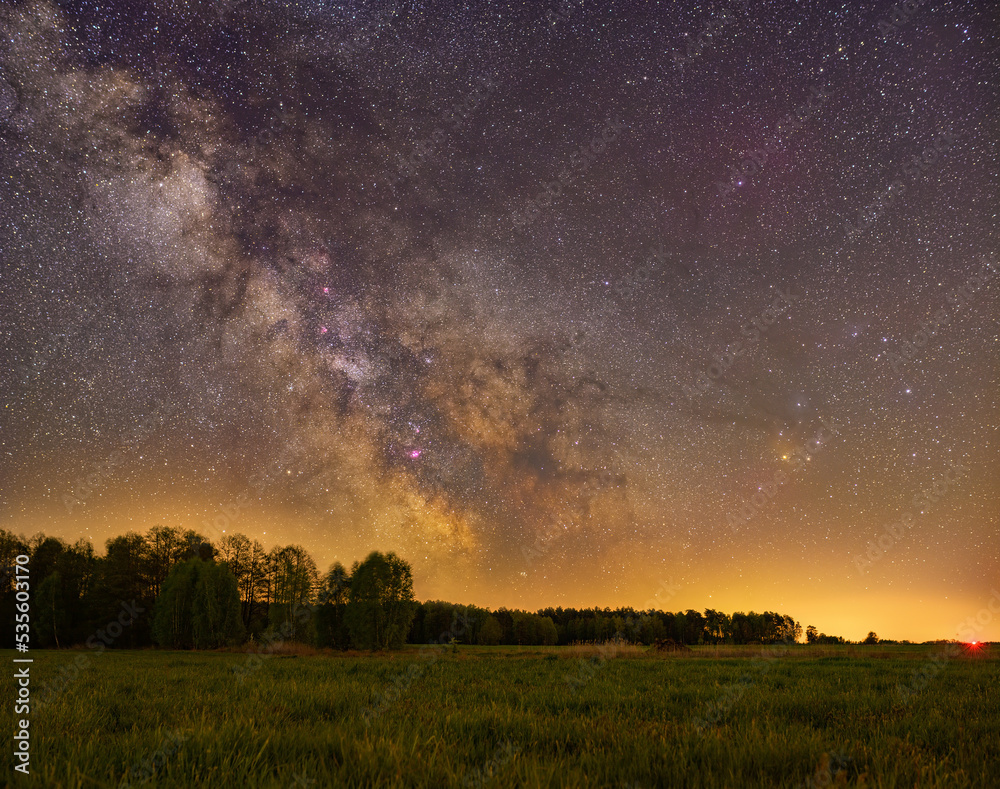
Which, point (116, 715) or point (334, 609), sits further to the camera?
point (334, 609)

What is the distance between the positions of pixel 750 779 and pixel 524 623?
11595 cm

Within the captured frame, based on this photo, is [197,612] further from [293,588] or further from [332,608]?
[332,608]

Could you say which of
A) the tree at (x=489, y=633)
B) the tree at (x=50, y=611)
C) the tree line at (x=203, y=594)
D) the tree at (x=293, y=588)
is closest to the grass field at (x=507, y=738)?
the tree line at (x=203, y=594)

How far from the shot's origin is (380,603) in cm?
4738

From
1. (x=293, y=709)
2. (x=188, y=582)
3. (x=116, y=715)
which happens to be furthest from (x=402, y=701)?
(x=188, y=582)

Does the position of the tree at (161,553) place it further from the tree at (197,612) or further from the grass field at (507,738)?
the grass field at (507,738)

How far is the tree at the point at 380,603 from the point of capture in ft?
153

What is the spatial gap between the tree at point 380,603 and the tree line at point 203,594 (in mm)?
101

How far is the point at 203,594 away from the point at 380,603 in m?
16.3

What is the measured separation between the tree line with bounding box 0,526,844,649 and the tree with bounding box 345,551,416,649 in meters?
0.10

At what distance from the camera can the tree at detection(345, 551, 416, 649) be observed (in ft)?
153

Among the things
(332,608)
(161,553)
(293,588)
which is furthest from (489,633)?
(161,553)

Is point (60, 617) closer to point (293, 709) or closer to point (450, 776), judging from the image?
point (293, 709)

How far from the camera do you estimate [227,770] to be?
112 inches
